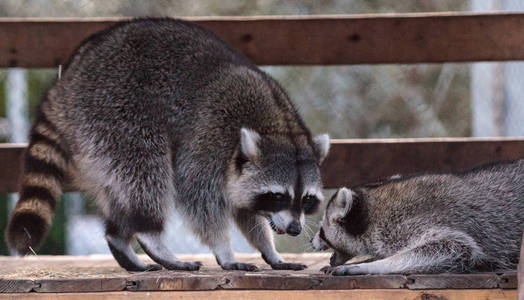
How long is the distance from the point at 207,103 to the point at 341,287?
1371 mm

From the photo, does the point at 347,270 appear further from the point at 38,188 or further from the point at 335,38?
the point at 335,38

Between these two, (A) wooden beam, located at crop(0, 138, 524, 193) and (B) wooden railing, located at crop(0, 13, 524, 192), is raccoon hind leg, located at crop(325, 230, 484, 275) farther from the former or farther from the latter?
(B) wooden railing, located at crop(0, 13, 524, 192)

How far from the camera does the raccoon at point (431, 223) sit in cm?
396

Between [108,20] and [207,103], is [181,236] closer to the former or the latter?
[108,20]

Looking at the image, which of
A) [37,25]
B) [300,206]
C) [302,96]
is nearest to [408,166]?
[300,206]

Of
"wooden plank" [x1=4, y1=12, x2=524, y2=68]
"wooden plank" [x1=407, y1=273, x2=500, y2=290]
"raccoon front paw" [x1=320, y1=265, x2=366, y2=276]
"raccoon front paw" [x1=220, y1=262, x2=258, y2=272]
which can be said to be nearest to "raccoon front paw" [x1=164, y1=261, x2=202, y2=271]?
"raccoon front paw" [x1=220, y1=262, x2=258, y2=272]

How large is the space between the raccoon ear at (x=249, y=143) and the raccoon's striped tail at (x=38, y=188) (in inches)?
36.9

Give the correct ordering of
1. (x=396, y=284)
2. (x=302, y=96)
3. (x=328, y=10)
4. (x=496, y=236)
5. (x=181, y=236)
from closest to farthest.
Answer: (x=396, y=284) < (x=496, y=236) < (x=181, y=236) < (x=302, y=96) < (x=328, y=10)

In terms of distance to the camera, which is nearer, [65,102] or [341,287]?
[341,287]

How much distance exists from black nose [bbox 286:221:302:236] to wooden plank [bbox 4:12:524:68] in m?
1.51

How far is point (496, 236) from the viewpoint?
410 cm

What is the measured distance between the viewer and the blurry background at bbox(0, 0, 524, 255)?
40.1ft

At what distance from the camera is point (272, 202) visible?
176 inches

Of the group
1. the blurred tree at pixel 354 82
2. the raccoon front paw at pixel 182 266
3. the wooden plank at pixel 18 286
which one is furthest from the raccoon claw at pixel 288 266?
the blurred tree at pixel 354 82
